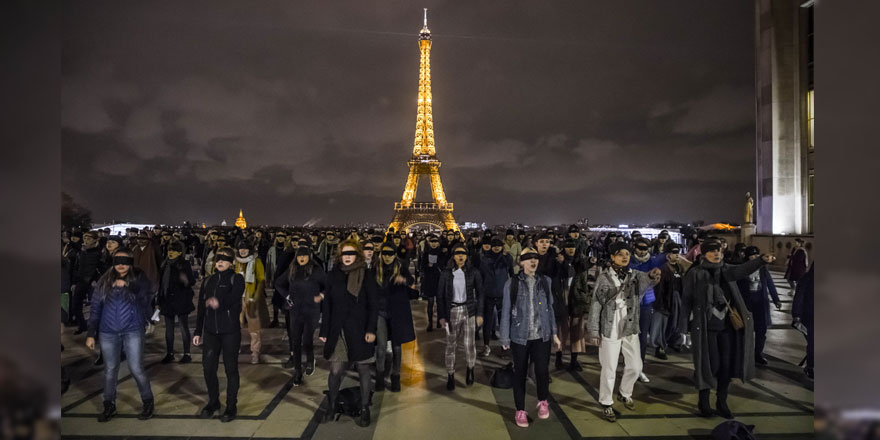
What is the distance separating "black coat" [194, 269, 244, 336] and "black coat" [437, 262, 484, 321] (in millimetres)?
2521

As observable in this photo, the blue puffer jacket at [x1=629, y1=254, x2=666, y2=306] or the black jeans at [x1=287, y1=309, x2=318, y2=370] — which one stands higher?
the blue puffer jacket at [x1=629, y1=254, x2=666, y2=306]

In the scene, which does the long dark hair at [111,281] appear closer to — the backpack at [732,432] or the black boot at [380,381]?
the black boot at [380,381]

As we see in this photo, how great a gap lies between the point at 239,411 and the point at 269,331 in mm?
4324

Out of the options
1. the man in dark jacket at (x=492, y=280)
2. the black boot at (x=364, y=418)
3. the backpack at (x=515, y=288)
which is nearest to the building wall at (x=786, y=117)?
the man in dark jacket at (x=492, y=280)

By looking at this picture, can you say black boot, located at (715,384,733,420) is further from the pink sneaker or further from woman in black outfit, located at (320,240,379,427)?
woman in black outfit, located at (320,240,379,427)

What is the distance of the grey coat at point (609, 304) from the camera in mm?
5078

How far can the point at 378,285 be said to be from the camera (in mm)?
5340

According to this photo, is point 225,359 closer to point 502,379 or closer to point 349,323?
point 349,323

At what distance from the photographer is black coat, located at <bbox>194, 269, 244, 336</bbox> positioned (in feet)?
16.1

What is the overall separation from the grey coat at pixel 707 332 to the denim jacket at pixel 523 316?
4.91 feet

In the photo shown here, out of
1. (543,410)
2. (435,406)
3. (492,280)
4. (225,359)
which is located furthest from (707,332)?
(225,359)

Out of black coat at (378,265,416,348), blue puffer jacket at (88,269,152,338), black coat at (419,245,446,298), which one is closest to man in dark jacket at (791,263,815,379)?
black coat at (378,265,416,348)

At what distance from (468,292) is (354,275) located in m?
1.80

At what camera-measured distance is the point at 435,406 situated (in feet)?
17.3
